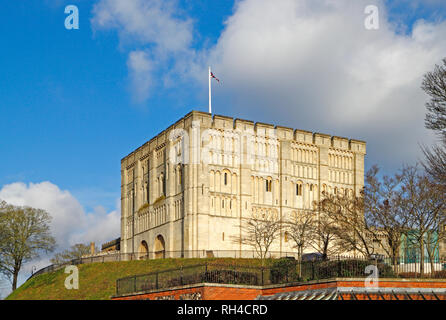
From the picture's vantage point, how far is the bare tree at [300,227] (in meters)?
61.8

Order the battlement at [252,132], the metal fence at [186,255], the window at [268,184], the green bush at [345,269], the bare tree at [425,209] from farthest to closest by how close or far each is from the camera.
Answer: the window at [268,184] → the battlement at [252,132] → the metal fence at [186,255] → the bare tree at [425,209] → the green bush at [345,269]

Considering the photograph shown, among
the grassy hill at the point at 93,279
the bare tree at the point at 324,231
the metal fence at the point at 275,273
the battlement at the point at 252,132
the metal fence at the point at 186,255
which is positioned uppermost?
the battlement at the point at 252,132

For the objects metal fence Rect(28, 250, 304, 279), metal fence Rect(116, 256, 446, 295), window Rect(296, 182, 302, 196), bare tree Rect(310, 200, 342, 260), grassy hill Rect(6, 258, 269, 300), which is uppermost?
window Rect(296, 182, 302, 196)

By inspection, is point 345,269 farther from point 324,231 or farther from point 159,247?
point 159,247

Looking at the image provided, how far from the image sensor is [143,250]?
247 ft

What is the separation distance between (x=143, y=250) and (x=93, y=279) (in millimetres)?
23614

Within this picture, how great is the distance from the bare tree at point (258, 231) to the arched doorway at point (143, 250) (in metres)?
13.1

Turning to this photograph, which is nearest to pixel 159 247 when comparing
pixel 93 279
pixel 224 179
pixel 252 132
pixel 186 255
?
pixel 186 255

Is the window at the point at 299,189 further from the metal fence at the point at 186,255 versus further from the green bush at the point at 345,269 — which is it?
the green bush at the point at 345,269

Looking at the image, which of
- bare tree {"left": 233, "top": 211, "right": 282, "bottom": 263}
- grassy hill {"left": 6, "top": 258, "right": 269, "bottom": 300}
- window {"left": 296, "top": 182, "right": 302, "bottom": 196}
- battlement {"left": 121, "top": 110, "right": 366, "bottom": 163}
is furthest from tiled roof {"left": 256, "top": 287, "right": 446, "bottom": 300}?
window {"left": 296, "top": 182, "right": 302, "bottom": 196}

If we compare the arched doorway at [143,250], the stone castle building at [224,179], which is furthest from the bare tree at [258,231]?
the arched doorway at [143,250]

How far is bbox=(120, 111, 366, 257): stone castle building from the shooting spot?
212ft

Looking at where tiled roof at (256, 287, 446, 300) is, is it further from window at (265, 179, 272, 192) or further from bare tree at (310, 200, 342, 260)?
window at (265, 179, 272, 192)

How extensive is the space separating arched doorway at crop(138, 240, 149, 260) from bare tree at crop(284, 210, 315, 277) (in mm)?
17140
